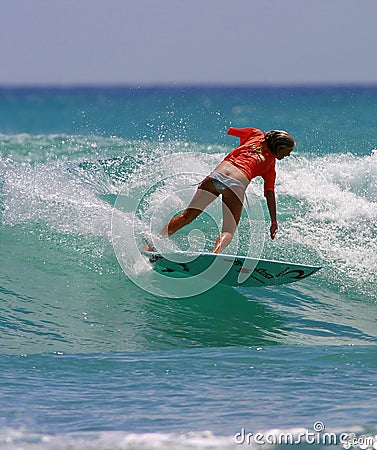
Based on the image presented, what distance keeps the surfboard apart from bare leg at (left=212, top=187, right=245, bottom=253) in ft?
0.57

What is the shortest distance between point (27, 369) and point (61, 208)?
12.8ft

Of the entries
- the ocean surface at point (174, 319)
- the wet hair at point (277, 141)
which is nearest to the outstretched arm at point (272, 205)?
the wet hair at point (277, 141)

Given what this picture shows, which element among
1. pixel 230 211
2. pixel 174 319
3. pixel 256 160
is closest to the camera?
pixel 174 319

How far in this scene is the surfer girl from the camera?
24.1 ft

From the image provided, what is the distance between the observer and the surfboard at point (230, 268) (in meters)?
7.21

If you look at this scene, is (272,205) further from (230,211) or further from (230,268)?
(230,268)

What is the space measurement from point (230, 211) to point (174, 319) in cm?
121

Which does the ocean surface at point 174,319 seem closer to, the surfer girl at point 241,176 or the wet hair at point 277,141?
the surfer girl at point 241,176

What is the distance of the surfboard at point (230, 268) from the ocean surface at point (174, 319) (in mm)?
197

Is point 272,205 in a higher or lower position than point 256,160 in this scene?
lower

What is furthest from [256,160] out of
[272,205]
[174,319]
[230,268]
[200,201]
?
[174,319]

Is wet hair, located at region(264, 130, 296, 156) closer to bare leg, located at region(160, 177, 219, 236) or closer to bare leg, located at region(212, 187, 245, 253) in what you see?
bare leg, located at region(212, 187, 245, 253)

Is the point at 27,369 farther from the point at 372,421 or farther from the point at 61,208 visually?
the point at 61,208

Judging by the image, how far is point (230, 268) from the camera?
732cm
